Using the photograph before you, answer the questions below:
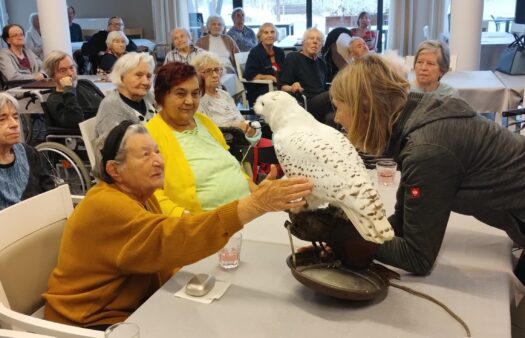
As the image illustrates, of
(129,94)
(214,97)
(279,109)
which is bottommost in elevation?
(214,97)

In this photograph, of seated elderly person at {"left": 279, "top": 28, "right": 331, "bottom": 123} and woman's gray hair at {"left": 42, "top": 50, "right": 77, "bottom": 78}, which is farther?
seated elderly person at {"left": 279, "top": 28, "right": 331, "bottom": 123}

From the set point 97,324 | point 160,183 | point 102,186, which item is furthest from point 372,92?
point 97,324

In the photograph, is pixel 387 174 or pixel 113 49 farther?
pixel 113 49

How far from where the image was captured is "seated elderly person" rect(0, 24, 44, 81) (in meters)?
5.59

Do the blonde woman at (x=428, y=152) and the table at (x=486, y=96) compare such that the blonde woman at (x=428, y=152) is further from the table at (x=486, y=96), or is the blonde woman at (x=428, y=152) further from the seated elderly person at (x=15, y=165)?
the table at (x=486, y=96)

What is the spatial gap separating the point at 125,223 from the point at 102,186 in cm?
18

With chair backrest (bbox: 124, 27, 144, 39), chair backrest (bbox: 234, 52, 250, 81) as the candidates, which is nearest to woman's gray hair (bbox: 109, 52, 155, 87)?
chair backrest (bbox: 234, 52, 250, 81)

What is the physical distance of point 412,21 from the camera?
27.4 ft

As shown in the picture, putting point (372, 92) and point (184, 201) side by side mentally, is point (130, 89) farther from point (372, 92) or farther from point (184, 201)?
point (372, 92)

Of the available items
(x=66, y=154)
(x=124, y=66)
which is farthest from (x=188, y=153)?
(x=66, y=154)

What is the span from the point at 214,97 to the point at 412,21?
552 centimetres

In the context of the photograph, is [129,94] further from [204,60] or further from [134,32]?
[134,32]

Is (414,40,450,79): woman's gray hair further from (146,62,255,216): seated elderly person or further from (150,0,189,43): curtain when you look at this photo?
(150,0,189,43): curtain

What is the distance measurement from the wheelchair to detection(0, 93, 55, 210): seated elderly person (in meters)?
1.02
